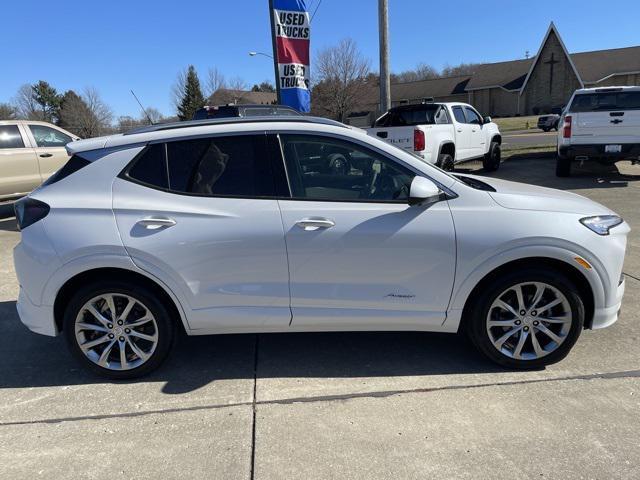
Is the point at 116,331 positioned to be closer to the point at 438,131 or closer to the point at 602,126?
the point at 438,131

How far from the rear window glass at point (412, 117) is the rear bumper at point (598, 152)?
9.49 ft

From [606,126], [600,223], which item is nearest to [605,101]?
[606,126]

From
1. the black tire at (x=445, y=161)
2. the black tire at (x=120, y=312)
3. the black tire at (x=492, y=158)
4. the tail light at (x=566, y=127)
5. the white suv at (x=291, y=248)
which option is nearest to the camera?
the white suv at (x=291, y=248)

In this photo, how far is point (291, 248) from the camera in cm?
327

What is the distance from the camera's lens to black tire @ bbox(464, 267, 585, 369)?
3.32 m

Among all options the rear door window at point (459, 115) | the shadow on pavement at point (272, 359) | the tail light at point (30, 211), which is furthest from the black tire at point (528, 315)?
the rear door window at point (459, 115)

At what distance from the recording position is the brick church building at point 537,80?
54438mm

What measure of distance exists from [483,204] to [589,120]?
895 centimetres

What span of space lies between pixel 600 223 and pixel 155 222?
301 cm

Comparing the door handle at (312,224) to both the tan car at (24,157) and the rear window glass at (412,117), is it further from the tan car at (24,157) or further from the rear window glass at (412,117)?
the tan car at (24,157)

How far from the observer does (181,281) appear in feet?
10.9

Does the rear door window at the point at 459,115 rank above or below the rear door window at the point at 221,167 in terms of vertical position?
above

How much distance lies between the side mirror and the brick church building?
49.5 meters

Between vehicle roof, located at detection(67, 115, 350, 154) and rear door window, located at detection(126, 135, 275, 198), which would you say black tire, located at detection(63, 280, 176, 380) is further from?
vehicle roof, located at detection(67, 115, 350, 154)
